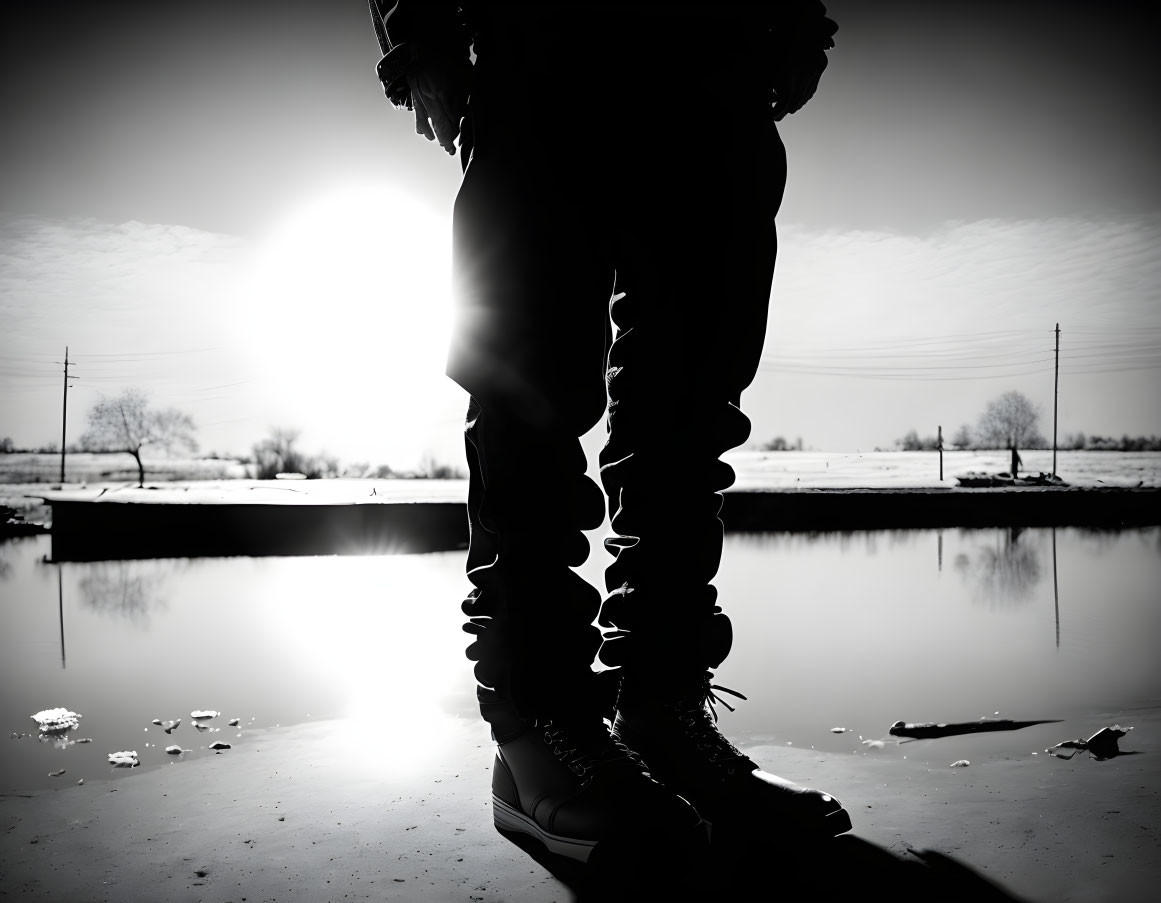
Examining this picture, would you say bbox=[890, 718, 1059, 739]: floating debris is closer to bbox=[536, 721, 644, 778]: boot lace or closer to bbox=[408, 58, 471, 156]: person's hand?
bbox=[536, 721, 644, 778]: boot lace

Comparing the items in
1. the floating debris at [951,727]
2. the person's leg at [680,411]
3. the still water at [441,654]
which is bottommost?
the still water at [441,654]

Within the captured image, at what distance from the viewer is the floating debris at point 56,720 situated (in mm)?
1774

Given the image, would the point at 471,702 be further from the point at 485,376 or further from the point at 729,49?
the point at 729,49

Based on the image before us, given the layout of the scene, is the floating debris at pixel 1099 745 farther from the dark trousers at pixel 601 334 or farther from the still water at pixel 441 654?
the dark trousers at pixel 601 334

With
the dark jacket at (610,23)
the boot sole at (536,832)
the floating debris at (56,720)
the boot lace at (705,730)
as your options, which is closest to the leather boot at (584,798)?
the boot sole at (536,832)

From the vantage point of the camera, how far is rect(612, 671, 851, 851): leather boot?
982 mm

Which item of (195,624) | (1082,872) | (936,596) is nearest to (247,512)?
(195,624)

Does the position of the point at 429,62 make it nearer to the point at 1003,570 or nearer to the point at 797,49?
the point at 797,49

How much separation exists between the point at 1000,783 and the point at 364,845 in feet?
3.08

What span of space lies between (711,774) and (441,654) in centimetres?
165

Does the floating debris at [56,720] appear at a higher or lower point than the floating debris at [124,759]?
lower

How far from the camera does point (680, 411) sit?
116cm

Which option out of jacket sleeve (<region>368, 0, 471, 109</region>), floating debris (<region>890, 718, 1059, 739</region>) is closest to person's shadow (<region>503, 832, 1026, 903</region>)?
floating debris (<region>890, 718, 1059, 739</region>)

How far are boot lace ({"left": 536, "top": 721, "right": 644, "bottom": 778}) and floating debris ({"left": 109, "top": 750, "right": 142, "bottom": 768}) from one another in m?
0.90
